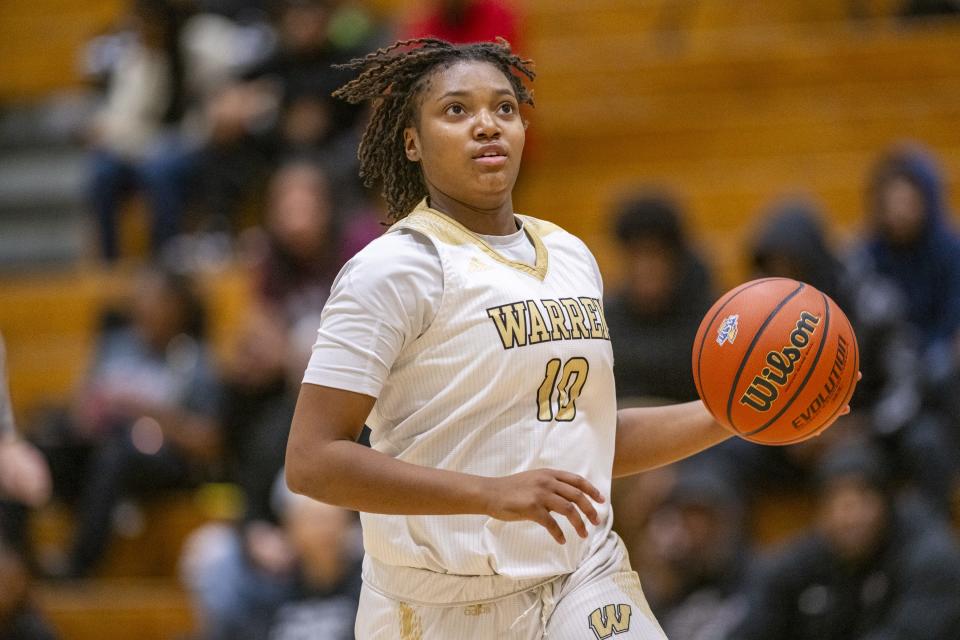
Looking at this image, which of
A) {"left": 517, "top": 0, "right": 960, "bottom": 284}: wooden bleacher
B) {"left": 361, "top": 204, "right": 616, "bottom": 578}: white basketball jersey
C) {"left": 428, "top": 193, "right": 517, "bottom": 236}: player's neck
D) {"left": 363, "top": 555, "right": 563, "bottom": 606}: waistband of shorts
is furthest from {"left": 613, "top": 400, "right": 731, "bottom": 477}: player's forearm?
{"left": 517, "top": 0, "right": 960, "bottom": 284}: wooden bleacher

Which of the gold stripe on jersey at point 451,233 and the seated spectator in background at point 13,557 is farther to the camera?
the seated spectator in background at point 13,557

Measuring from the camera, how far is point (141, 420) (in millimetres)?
7969

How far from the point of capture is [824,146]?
883 centimetres

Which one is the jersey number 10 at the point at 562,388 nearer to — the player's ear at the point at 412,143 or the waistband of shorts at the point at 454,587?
the waistband of shorts at the point at 454,587

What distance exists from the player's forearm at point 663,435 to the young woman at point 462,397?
0.20 m

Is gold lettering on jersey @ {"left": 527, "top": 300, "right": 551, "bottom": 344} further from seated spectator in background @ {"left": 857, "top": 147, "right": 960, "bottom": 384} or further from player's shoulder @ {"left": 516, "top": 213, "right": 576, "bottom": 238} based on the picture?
seated spectator in background @ {"left": 857, "top": 147, "right": 960, "bottom": 384}

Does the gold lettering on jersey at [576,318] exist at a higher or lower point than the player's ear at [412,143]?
lower

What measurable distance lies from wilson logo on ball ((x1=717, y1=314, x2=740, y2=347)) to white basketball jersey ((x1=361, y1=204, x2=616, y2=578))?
353 mm

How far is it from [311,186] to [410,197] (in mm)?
4482

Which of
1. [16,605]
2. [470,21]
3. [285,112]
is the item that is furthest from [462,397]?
[285,112]

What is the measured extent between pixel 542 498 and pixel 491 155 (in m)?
0.84

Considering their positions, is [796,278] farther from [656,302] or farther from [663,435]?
[663,435]

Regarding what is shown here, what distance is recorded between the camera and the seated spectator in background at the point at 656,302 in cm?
699

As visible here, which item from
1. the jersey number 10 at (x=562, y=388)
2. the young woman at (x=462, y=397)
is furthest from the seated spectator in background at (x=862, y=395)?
the jersey number 10 at (x=562, y=388)
